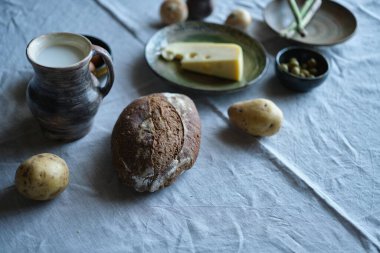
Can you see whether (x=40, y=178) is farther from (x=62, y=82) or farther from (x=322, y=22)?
(x=322, y=22)

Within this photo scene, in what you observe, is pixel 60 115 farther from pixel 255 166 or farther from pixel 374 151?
pixel 374 151

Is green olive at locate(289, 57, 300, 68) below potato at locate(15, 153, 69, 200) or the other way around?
the other way around

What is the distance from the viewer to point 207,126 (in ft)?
2.92

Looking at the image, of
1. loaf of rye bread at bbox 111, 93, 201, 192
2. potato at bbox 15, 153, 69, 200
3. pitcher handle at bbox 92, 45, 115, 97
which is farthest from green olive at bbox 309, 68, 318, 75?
potato at bbox 15, 153, 69, 200

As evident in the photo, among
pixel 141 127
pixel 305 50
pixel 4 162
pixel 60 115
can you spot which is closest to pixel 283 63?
pixel 305 50

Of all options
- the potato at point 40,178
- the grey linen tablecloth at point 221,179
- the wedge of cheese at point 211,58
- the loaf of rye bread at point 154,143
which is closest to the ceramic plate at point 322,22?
the grey linen tablecloth at point 221,179

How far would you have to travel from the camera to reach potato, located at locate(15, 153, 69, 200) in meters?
0.67

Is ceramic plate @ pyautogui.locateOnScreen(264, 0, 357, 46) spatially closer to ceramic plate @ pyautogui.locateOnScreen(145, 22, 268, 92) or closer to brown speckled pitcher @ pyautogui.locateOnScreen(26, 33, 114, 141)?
ceramic plate @ pyautogui.locateOnScreen(145, 22, 268, 92)

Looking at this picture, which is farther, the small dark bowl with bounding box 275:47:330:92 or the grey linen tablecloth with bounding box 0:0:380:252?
the small dark bowl with bounding box 275:47:330:92

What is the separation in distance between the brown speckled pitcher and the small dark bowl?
425 millimetres

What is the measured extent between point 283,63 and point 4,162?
68 cm

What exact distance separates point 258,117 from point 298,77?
0.18 metres

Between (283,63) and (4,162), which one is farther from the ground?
(283,63)

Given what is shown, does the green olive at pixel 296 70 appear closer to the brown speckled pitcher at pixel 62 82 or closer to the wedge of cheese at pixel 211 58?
the wedge of cheese at pixel 211 58
